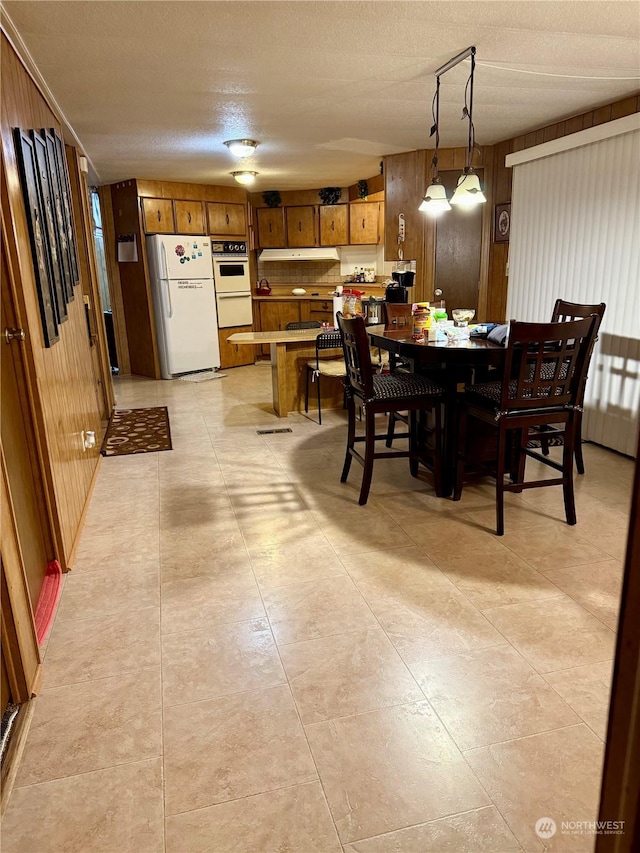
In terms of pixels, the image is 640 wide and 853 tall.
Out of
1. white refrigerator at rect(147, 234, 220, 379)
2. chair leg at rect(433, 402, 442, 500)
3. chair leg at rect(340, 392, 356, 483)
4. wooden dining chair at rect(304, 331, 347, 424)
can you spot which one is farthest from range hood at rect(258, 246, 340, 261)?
chair leg at rect(433, 402, 442, 500)

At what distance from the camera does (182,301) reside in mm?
7074

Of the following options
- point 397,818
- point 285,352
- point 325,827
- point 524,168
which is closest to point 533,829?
point 397,818

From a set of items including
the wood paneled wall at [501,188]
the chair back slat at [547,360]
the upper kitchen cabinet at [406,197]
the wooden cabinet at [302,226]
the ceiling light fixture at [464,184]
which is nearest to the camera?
the chair back slat at [547,360]

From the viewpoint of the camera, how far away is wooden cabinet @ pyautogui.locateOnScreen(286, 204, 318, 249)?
8.16m

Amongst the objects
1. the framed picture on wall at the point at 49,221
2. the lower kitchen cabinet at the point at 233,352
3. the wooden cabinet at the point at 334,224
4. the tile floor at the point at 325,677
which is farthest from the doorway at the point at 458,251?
the framed picture on wall at the point at 49,221

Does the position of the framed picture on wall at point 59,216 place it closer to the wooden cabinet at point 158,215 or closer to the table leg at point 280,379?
the table leg at point 280,379

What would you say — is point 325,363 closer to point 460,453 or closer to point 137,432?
point 137,432

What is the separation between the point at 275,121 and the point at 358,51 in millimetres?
1490

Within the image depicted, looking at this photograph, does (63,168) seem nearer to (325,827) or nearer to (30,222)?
(30,222)

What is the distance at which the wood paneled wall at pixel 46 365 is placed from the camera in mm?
2307

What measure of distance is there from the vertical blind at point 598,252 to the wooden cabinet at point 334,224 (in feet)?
11.8

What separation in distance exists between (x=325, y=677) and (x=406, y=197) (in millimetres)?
4743

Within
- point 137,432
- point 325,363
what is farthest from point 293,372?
point 137,432
